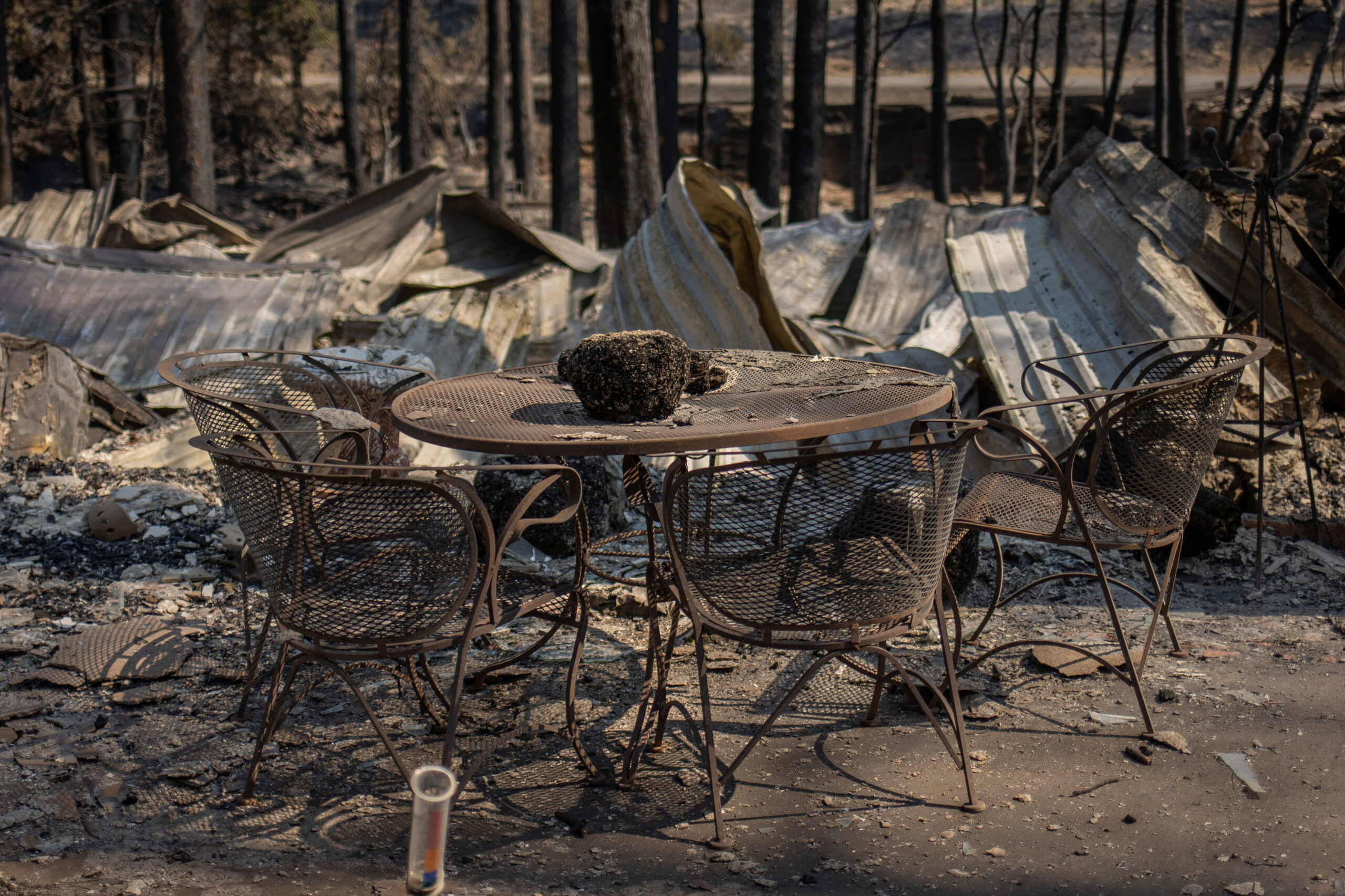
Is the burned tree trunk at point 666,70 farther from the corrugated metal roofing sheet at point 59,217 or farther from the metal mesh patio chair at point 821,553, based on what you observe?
the metal mesh patio chair at point 821,553

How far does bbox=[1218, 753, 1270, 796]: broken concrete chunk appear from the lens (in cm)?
271

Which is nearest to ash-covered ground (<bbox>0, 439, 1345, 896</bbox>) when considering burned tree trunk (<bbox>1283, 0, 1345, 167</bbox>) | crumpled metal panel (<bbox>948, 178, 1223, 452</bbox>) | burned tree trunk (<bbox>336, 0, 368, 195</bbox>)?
crumpled metal panel (<bbox>948, 178, 1223, 452</bbox>)

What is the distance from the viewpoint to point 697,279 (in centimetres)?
598

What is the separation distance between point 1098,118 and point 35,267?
21117 millimetres

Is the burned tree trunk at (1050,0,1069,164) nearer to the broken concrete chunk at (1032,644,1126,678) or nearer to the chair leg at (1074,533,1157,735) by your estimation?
the broken concrete chunk at (1032,644,1126,678)

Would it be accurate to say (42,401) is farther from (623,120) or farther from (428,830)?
(428,830)

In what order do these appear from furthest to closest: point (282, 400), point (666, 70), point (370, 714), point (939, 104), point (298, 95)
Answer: point (298, 95) → point (666, 70) → point (939, 104) → point (282, 400) → point (370, 714)

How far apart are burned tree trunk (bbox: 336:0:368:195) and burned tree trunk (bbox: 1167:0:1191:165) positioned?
12.6m

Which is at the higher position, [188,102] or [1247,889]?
[188,102]

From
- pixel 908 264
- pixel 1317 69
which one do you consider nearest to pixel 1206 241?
pixel 908 264

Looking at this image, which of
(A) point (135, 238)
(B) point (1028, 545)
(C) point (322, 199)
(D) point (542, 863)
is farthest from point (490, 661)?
(C) point (322, 199)

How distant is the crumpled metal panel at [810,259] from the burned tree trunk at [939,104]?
6.63 m

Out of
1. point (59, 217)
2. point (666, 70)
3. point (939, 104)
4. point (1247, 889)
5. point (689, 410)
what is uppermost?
point (666, 70)

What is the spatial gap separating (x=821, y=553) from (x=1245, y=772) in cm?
134
